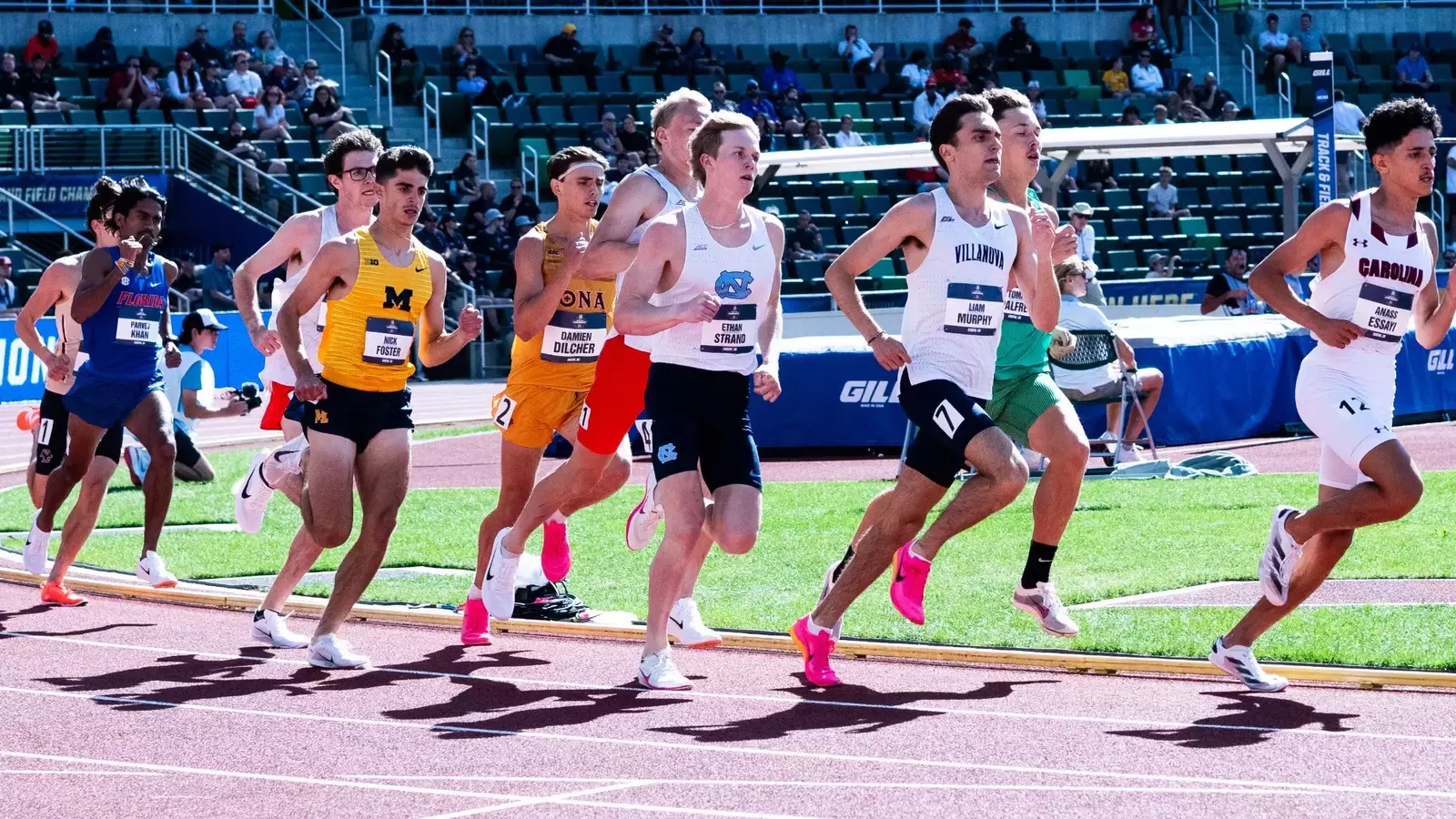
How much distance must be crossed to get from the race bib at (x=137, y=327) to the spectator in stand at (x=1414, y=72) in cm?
2809

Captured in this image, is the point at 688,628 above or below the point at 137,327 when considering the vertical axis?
below

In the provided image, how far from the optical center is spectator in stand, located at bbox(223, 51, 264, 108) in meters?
28.5

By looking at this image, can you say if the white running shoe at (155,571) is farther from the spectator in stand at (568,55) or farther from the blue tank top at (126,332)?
the spectator in stand at (568,55)

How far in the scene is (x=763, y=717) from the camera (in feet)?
21.5

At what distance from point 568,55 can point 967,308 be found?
26309 millimetres

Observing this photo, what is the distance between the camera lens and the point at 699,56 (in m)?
33.2

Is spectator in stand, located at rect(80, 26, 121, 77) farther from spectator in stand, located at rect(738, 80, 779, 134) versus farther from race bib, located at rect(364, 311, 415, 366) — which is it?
race bib, located at rect(364, 311, 415, 366)

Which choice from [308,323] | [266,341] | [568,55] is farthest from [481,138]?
[266,341]

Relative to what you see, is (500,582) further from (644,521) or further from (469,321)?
(469,321)

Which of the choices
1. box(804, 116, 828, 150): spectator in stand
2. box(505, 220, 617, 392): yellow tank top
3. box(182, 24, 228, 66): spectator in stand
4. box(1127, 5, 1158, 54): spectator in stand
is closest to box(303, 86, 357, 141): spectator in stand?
box(182, 24, 228, 66): spectator in stand

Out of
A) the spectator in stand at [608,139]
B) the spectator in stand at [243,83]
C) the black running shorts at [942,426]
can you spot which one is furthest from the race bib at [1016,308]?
the spectator in stand at [243,83]

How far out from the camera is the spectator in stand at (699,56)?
3266 cm

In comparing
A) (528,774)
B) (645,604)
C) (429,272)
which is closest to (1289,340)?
(645,604)

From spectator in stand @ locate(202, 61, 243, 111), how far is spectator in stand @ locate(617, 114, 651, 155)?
5.50 metres
